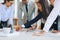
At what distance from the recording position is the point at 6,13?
1486 mm

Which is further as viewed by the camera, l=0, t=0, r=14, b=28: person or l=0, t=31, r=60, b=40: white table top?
l=0, t=0, r=14, b=28: person

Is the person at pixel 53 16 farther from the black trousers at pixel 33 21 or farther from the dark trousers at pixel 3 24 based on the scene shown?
the dark trousers at pixel 3 24

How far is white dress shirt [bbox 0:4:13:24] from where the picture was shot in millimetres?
1483

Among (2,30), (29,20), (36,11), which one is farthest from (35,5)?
(2,30)

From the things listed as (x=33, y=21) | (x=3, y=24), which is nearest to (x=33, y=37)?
(x=33, y=21)

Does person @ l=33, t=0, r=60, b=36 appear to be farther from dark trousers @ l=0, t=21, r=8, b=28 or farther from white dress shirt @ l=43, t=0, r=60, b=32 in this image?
dark trousers @ l=0, t=21, r=8, b=28

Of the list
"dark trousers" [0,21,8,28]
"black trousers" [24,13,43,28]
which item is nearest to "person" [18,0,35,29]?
"black trousers" [24,13,43,28]

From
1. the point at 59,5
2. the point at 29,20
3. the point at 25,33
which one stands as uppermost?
the point at 59,5

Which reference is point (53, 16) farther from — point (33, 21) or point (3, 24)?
point (3, 24)

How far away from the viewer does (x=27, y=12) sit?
1.46 metres

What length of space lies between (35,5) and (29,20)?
160 mm

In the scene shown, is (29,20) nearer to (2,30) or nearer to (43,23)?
(43,23)

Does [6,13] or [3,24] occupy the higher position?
[6,13]

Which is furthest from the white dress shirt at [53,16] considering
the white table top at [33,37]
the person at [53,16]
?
the white table top at [33,37]
